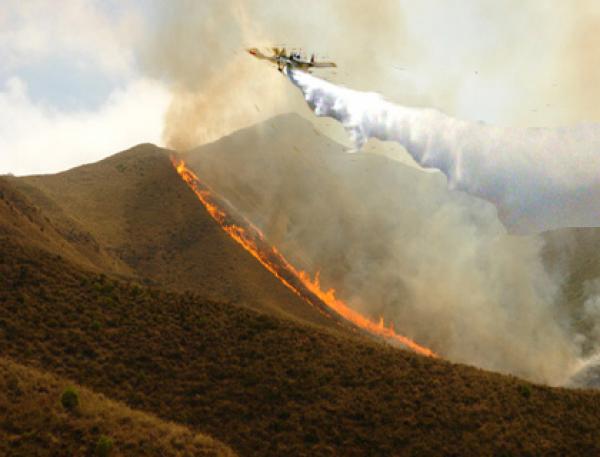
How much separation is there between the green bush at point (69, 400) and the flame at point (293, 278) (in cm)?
4653

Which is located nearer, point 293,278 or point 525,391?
point 525,391

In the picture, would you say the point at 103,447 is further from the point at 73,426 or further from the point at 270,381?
the point at 270,381

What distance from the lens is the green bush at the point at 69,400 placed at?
27502 millimetres

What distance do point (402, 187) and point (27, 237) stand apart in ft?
273

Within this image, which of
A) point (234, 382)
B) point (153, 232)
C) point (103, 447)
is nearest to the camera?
point (103, 447)

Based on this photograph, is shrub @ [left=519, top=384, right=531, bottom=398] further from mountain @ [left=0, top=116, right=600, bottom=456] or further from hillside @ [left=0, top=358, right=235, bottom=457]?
hillside @ [left=0, top=358, right=235, bottom=457]

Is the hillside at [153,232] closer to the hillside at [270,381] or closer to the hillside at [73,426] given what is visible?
the hillside at [270,381]

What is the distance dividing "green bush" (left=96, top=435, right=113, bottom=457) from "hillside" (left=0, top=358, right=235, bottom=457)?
91 mm

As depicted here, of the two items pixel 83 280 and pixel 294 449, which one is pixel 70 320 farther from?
pixel 294 449

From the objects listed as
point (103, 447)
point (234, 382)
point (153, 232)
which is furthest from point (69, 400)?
point (153, 232)

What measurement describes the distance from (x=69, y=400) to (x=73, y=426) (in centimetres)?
192

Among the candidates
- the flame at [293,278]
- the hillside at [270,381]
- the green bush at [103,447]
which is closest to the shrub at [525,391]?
the hillside at [270,381]

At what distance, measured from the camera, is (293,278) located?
260 feet

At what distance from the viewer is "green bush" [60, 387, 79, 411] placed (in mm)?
27502
